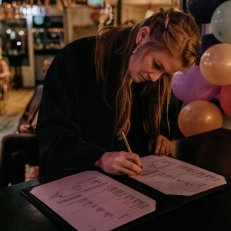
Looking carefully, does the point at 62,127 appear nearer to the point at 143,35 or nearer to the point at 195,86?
the point at 143,35

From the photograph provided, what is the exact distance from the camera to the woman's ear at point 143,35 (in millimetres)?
1101

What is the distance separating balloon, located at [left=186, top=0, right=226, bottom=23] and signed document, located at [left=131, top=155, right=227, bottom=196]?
1.27 meters

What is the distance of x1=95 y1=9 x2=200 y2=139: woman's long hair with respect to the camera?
106 cm

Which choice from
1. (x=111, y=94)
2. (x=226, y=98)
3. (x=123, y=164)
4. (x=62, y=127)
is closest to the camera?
(x=123, y=164)

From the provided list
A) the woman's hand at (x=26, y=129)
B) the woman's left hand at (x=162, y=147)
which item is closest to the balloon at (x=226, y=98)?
the woman's left hand at (x=162, y=147)

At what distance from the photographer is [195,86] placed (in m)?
2.17

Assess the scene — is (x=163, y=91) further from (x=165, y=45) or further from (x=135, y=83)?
(x=165, y=45)

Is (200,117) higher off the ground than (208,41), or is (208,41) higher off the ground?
(208,41)

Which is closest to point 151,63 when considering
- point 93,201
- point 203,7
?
point 93,201

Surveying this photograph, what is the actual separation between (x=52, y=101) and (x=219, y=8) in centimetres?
130

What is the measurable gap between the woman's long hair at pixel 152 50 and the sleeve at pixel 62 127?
12cm

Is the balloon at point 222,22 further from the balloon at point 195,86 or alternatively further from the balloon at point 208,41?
the balloon at point 195,86

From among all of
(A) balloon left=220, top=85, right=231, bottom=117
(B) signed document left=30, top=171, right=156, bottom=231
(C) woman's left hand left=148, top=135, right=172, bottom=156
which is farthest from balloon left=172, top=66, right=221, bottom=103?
(B) signed document left=30, top=171, right=156, bottom=231

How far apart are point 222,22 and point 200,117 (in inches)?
21.3
